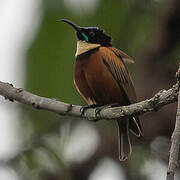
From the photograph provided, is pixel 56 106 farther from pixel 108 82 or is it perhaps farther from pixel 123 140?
pixel 123 140

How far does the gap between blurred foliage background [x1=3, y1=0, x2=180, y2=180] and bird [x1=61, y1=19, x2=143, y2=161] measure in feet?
0.42

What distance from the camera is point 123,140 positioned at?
4016 millimetres

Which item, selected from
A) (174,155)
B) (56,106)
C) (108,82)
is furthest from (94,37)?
(174,155)

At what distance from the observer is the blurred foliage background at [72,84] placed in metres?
3.21

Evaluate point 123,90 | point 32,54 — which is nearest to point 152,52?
point 123,90

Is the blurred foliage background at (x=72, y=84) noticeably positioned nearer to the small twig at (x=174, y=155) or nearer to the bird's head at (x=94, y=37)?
the bird's head at (x=94, y=37)

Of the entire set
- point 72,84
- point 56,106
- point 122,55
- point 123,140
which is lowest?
point 123,140

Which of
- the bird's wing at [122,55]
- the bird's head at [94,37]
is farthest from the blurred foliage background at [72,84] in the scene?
the bird's head at [94,37]

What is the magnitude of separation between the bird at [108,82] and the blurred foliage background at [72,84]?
5.1 inches

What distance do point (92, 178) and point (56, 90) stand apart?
0.88 meters

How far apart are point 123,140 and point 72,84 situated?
76cm

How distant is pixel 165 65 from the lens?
12.2ft

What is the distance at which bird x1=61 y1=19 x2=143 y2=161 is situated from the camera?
3859 millimetres

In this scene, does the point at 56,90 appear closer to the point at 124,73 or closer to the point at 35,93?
the point at 35,93
